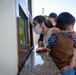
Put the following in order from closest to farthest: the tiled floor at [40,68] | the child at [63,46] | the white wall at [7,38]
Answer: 1. the white wall at [7,38]
2. the tiled floor at [40,68]
3. the child at [63,46]

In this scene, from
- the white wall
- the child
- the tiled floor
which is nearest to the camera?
the white wall

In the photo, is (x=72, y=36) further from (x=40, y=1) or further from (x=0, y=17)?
(x=40, y=1)

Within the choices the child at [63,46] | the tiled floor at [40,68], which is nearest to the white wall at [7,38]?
the tiled floor at [40,68]

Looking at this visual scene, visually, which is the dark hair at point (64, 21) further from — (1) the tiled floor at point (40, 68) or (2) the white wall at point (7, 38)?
(2) the white wall at point (7, 38)

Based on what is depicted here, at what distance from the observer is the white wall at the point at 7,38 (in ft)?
2.25

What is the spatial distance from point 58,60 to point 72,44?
16cm

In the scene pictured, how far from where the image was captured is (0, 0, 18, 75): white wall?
0.69 metres

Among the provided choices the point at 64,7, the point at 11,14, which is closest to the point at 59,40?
the point at 11,14

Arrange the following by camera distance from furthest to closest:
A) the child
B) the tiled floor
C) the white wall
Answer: the child, the tiled floor, the white wall

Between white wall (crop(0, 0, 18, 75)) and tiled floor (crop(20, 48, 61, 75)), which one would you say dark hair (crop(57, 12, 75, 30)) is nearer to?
tiled floor (crop(20, 48, 61, 75))

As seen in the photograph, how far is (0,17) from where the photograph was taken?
2.20ft

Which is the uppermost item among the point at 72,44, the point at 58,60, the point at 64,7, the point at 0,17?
the point at 64,7

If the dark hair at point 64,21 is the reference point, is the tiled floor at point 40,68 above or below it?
below

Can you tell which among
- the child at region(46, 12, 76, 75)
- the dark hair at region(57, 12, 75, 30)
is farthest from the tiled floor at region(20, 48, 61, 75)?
the dark hair at region(57, 12, 75, 30)
